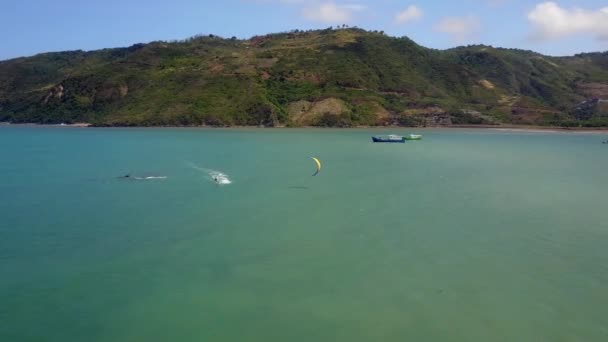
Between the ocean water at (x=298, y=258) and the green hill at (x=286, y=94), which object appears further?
the green hill at (x=286, y=94)

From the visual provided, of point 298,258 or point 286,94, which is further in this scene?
point 286,94

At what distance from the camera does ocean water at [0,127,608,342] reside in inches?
694

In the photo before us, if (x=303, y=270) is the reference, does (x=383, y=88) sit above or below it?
above

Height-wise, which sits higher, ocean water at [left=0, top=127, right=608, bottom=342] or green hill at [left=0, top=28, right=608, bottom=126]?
green hill at [left=0, top=28, right=608, bottom=126]

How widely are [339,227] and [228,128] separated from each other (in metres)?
108

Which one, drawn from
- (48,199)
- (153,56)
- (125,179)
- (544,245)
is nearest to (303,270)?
(544,245)

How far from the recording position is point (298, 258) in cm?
2411

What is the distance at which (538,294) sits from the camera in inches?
808

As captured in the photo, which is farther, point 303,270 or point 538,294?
point 303,270

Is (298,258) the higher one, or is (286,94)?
(286,94)

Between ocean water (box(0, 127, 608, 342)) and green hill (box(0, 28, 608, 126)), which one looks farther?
green hill (box(0, 28, 608, 126))

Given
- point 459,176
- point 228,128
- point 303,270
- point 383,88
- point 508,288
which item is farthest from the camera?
point 383,88

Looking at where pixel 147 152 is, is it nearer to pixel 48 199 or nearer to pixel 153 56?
A: pixel 48 199

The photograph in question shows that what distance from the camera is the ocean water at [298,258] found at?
1762 centimetres
